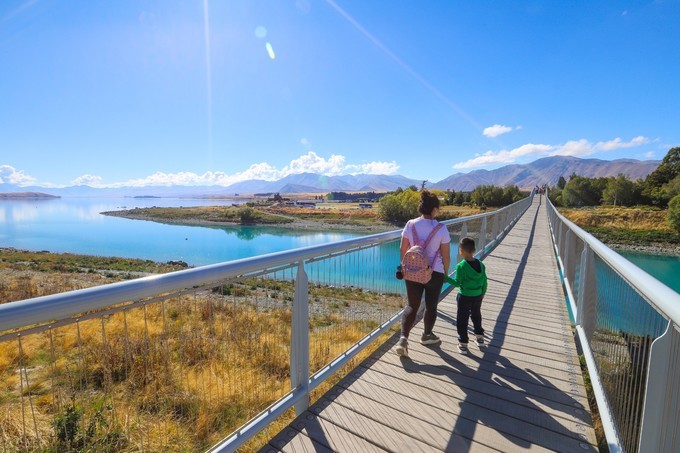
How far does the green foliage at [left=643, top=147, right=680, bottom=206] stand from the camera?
63.3 metres

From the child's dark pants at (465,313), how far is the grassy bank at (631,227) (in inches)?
2108

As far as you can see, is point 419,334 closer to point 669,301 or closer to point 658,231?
point 669,301

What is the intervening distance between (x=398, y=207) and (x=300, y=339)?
7409 centimetres

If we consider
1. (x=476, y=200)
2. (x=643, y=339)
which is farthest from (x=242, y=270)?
(x=476, y=200)

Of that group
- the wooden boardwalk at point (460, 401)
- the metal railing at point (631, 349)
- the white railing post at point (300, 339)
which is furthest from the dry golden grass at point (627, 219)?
the white railing post at point (300, 339)

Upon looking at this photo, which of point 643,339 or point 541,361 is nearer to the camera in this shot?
point 643,339

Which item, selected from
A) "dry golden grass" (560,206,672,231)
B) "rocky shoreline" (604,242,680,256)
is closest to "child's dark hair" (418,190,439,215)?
"rocky shoreline" (604,242,680,256)

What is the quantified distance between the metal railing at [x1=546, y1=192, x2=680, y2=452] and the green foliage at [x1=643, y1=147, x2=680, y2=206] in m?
81.1

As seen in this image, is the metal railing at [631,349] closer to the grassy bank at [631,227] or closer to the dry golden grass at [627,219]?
the grassy bank at [631,227]

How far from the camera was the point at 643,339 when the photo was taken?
1636mm

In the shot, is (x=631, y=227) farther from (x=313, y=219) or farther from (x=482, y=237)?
(x=313, y=219)

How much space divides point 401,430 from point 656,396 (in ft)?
4.95

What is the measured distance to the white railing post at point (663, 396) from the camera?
3.80ft

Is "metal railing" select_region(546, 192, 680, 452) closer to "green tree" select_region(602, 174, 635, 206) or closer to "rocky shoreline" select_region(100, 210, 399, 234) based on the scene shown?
"rocky shoreline" select_region(100, 210, 399, 234)
